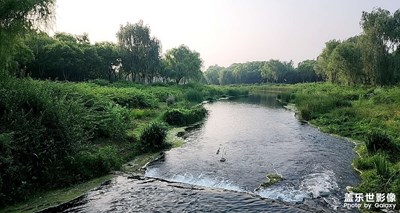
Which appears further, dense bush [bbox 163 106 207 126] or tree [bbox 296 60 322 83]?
tree [bbox 296 60 322 83]

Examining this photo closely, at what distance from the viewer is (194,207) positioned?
12484 millimetres

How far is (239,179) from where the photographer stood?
16500 millimetres

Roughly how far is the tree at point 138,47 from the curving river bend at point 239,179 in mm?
64285

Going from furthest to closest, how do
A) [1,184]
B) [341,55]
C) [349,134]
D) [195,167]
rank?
[341,55]
[349,134]
[195,167]
[1,184]

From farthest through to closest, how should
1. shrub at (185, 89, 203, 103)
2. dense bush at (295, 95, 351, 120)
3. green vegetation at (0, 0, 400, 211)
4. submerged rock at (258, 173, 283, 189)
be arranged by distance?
shrub at (185, 89, 203, 103) → dense bush at (295, 95, 351, 120) → submerged rock at (258, 173, 283, 189) → green vegetation at (0, 0, 400, 211)

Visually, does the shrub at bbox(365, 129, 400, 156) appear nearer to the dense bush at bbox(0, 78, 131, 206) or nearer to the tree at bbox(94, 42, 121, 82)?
the dense bush at bbox(0, 78, 131, 206)

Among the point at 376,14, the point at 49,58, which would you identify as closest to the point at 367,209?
the point at 376,14

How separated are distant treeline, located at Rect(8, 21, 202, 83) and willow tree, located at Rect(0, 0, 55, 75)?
143 feet

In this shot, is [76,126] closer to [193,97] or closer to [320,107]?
[320,107]

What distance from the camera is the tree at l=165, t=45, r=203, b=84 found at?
104750 millimetres

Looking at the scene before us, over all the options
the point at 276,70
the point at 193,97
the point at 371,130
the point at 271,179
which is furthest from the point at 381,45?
the point at 276,70

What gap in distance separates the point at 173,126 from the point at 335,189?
19.8m

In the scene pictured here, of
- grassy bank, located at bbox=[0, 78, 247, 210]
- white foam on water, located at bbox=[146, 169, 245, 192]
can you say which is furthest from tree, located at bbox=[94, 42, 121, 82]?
white foam on water, located at bbox=[146, 169, 245, 192]

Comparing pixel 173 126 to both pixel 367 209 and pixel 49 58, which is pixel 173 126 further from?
pixel 49 58
